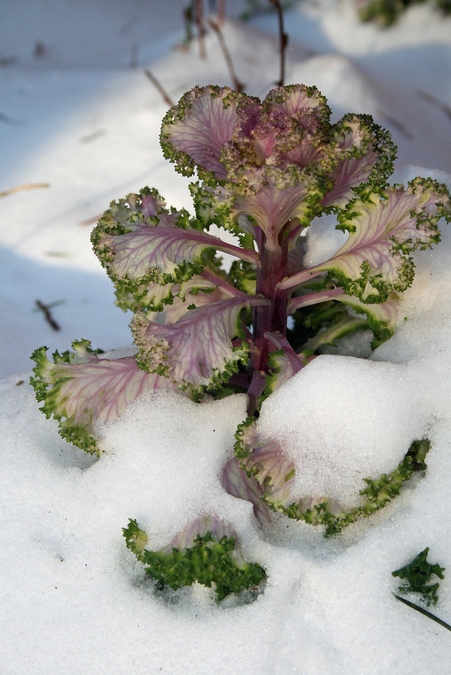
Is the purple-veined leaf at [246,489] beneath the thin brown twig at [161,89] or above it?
beneath

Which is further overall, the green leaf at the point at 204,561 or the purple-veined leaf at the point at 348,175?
→ the purple-veined leaf at the point at 348,175

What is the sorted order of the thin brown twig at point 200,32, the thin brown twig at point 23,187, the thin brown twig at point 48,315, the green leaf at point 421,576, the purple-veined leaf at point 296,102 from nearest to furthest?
the green leaf at point 421,576 < the purple-veined leaf at point 296,102 < the thin brown twig at point 48,315 < the thin brown twig at point 23,187 < the thin brown twig at point 200,32

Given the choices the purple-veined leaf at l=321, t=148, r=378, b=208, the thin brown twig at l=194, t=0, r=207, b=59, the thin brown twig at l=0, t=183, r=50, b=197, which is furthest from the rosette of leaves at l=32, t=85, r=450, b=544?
the thin brown twig at l=194, t=0, r=207, b=59

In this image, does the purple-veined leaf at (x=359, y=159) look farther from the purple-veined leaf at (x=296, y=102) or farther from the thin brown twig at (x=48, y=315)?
the thin brown twig at (x=48, y=315)

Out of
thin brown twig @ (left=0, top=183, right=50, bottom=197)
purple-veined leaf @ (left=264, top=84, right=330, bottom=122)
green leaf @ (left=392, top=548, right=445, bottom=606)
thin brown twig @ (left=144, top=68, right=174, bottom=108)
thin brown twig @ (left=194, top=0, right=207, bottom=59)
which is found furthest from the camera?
thin brown twig @ (left=194, top=0, right=207, bottom=59)

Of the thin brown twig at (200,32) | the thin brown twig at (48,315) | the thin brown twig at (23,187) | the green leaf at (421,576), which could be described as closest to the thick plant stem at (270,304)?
the green leaf at (421,576)

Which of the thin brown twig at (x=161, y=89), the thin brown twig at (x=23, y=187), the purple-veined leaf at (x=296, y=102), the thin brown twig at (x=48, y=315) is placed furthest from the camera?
the thin brown twig at (x=161, y=89)

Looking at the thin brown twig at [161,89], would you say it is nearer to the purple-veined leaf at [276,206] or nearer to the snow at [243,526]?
the snow at [243,526]

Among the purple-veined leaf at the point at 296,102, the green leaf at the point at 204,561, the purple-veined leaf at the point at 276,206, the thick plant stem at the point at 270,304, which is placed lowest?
the green leaf at the point at 204,561

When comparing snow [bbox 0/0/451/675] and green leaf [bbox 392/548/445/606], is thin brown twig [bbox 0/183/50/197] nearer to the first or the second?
snow [bbox 0/0/451/675]

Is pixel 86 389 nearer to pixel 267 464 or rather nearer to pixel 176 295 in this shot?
pixel 176 295
